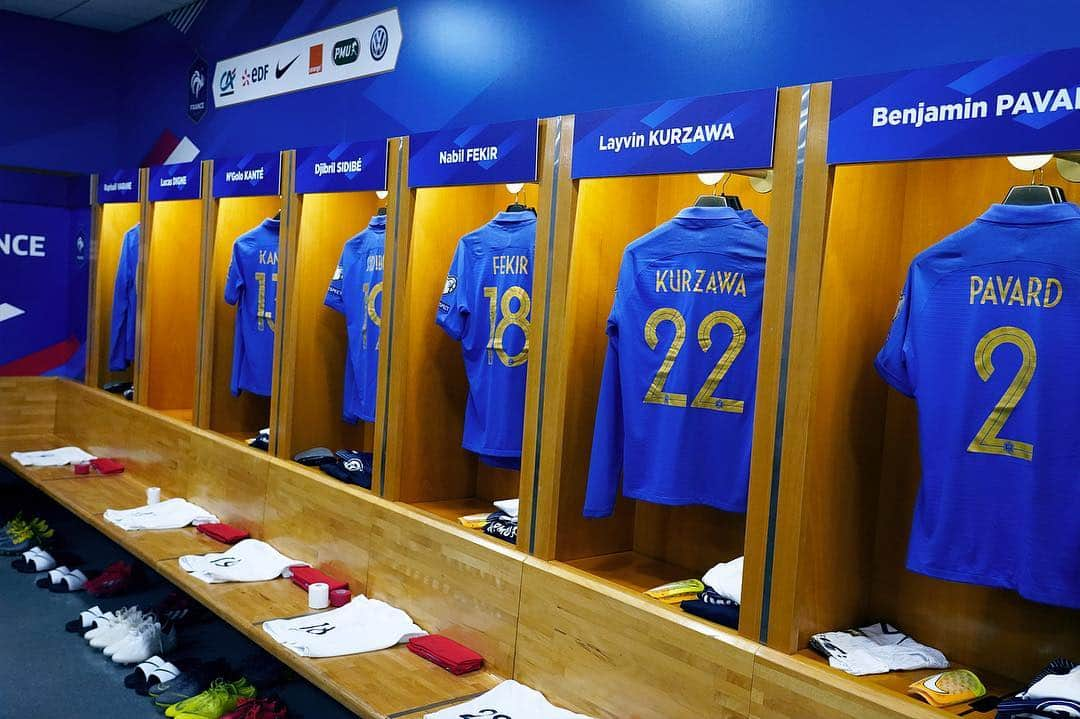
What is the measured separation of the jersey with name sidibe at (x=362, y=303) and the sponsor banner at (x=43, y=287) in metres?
3.22

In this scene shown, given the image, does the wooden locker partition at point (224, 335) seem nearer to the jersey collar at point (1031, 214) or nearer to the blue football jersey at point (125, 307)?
the blue football jersey at point (125, 307)

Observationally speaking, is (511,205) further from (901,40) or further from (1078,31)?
(1078,31)

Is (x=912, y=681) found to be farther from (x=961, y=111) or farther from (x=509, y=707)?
(x=961, y=111)

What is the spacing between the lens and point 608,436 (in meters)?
2.92

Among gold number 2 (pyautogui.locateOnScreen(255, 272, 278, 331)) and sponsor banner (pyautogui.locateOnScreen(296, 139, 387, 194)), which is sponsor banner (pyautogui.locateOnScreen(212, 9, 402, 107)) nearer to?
sponsor banner (pyautogui.locateOnScreen(296, 139, 387, 194))

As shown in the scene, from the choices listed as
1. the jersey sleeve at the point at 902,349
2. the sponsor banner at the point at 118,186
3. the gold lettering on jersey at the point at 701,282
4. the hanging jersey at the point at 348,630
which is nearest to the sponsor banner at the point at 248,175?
the sponsor banner at the point at 118,186

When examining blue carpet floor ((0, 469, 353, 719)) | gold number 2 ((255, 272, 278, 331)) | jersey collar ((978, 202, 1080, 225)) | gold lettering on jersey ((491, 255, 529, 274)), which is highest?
jersey collar ((978, 202, 1080, 225))

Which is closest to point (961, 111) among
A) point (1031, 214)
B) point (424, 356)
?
point (1031, 214)

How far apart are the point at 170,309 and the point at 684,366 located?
3.99 meters

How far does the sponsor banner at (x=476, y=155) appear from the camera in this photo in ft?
10.2

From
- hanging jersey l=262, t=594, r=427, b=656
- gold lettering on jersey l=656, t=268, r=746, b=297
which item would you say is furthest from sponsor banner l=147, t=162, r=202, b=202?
gold lettering on jersey l=656, t=268, r=746, b=297

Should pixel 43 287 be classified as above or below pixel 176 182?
below

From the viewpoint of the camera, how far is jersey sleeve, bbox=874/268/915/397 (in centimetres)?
230

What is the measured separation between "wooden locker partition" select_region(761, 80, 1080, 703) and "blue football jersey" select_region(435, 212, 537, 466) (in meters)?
1.19
